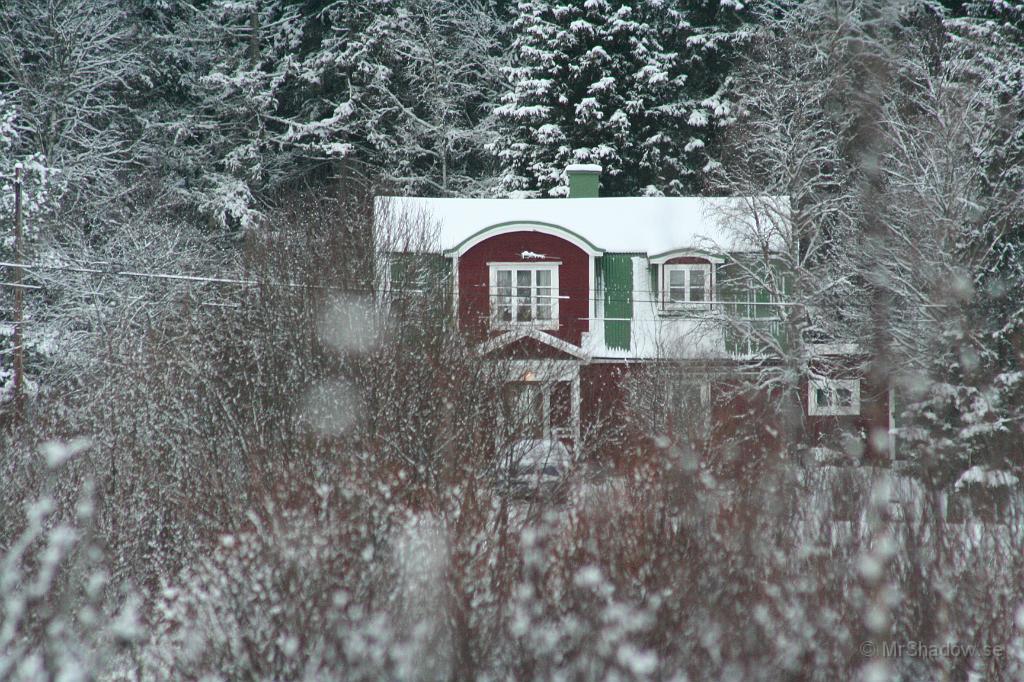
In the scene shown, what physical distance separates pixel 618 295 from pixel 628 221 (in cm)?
190

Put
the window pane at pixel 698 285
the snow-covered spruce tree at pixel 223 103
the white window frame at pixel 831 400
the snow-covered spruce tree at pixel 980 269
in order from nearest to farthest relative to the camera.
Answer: the snow-covered spruce tree at pixel 980 269
the white window frame at pixel 831 400
the window pane at pixel 698 285
the snow-covered spruce tree at pixel 223 103

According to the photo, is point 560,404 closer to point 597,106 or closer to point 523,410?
point 523,410

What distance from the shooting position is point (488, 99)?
33969 mm

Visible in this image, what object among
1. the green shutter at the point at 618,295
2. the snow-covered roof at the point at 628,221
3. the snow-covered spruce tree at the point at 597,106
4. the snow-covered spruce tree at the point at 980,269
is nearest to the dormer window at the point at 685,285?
the snow-covered roof at the point at 628,221

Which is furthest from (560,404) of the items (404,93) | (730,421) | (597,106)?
(404,93)

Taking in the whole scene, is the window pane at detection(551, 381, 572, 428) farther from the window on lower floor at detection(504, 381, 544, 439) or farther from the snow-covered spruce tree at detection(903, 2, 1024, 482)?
the snow-covered spruce tree at detection(903, 2, 1024, 482)

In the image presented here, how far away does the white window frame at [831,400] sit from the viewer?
19.4 m

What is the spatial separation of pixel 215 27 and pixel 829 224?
68.3 ft

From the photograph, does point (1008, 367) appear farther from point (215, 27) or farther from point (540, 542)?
point (215, 27)

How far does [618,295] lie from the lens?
21.3 metres

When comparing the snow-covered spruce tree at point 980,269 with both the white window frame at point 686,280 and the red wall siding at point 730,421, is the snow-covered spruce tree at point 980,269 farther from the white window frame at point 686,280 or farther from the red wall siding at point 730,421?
the white window frame at point 686,280

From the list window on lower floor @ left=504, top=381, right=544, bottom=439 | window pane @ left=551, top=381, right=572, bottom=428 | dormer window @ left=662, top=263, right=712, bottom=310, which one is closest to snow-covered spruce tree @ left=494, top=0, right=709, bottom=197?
dormer window @ left=662, top=263, right=712, bottom=310

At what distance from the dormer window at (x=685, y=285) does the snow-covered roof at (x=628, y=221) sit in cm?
49

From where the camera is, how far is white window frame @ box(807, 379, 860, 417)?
19.4 m
